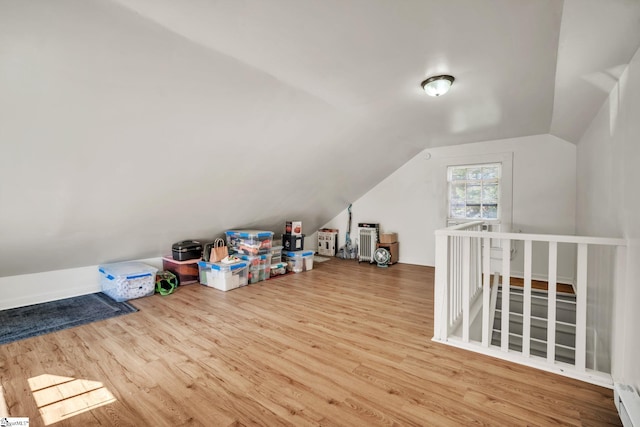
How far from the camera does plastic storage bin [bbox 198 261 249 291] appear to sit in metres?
3.96

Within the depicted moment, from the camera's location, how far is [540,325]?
364cm

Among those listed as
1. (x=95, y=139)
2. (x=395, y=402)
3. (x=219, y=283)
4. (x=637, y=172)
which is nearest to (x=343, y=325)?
(x=395, y=402)

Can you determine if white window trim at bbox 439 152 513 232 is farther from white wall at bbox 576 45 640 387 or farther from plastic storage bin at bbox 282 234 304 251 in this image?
plastic storage bin at bbox 282 234 304 251

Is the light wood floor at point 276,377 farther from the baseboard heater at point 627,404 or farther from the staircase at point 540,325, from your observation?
the staircase at point 540,325

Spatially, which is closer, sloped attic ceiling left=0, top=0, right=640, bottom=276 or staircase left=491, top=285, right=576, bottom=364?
sloped attic ceiling left=0, top=0, right=640, bottom=276

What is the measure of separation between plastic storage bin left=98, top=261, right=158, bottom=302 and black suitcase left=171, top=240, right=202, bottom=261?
1.49 feet

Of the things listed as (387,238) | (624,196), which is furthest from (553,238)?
(387,238)

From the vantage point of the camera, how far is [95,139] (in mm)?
2275

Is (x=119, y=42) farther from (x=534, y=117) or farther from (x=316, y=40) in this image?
(x=534, y=117)

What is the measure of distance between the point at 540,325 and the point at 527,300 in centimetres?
205

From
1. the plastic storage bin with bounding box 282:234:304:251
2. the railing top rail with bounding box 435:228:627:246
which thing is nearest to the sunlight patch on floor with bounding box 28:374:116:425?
the railing top rail with bounding box 435:228:627:246

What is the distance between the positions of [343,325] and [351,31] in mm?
2396

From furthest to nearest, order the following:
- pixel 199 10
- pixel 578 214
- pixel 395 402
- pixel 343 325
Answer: pixel 578 214 < pixel 343 325 < pixel 395 402 < pixel 199 10

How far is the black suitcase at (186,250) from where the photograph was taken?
164 inches
